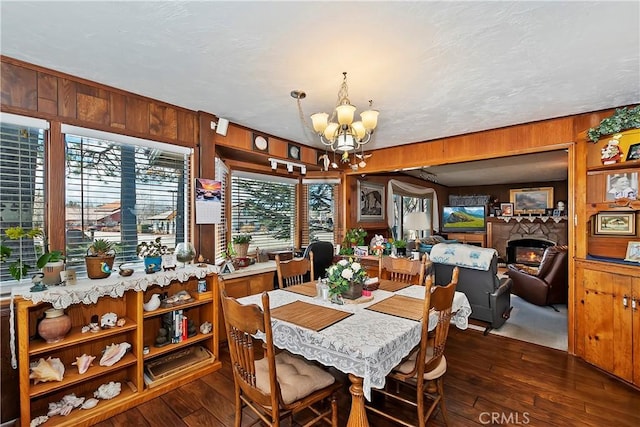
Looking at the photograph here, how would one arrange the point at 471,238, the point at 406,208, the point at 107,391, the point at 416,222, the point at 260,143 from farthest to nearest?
the point at 471,238 < the point at 406,208 < the point at 416,222 < the point at 260,143 < the point at 107,391

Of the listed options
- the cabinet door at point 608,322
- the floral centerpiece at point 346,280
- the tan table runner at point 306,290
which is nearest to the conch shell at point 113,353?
the tan table runner at point 306,290

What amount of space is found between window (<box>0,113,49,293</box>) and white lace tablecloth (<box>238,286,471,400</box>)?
6.22 feet

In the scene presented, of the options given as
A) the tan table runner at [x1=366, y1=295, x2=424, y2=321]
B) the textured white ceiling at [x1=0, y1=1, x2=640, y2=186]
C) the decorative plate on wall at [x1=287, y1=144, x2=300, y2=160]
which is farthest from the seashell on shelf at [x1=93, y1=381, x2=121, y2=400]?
the decorative plate on wall at [x1=287, y1=144, x2=300, y2=160]

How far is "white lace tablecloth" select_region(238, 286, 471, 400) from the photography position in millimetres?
1396

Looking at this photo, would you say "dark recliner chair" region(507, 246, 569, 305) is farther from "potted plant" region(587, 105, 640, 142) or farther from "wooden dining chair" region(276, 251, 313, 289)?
"wooden dining chair" region(276, 251, 313, 289)

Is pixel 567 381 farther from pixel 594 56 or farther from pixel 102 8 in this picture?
pixel 102 8

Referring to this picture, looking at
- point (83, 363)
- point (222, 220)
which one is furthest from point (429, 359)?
point (222, 220)

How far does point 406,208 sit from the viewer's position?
7.22m

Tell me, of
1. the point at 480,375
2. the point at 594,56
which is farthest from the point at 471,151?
the point at 480,375

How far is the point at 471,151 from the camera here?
3580mm

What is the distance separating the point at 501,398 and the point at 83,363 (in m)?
3.14

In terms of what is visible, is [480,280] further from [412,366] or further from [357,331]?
[357,331]

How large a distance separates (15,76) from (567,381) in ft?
16.0

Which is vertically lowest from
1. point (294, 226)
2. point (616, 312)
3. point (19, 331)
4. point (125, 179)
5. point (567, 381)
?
point (567, 381)
